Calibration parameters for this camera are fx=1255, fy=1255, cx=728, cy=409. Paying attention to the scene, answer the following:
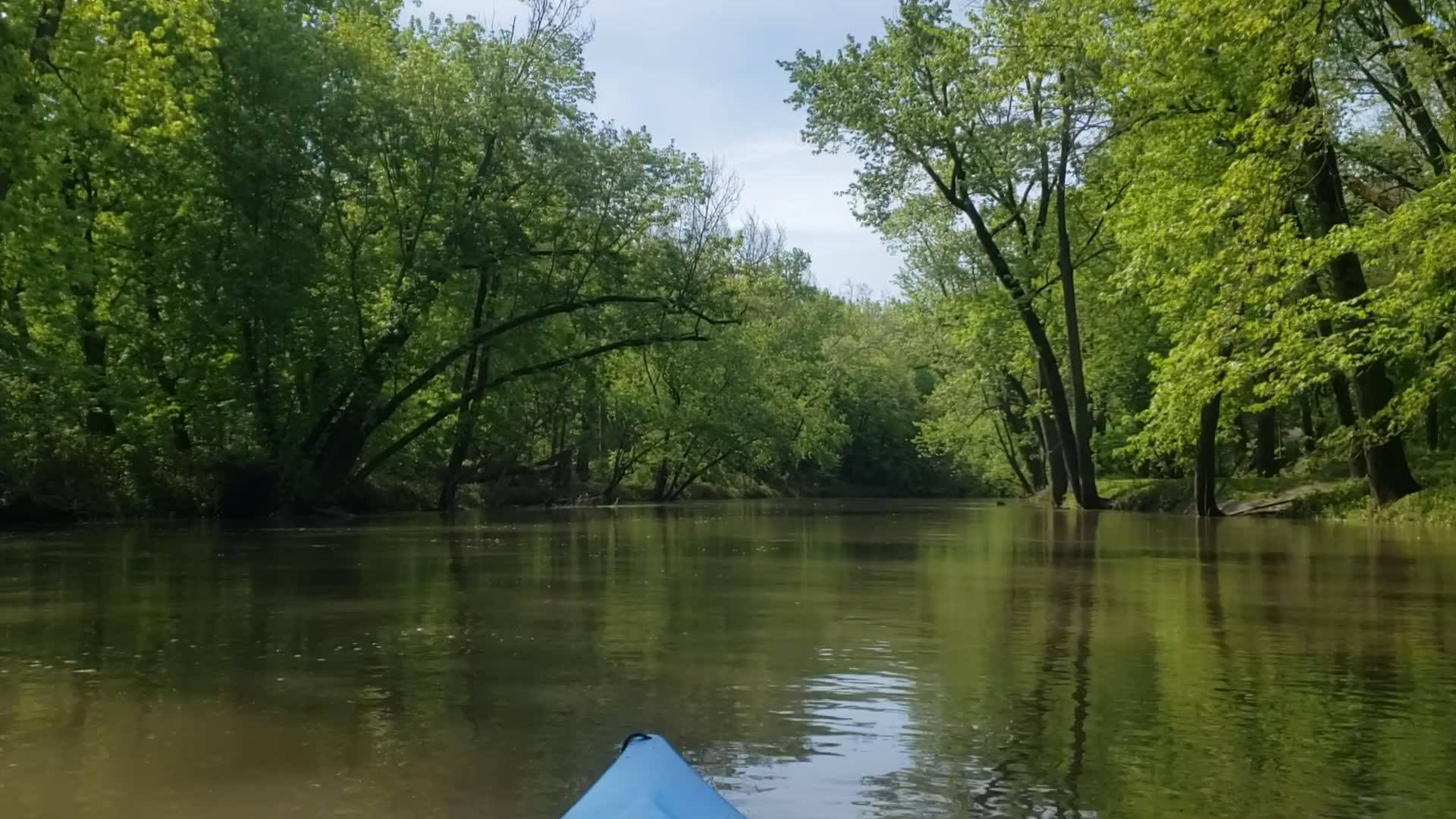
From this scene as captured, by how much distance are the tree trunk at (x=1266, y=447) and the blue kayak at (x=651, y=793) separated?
122ft

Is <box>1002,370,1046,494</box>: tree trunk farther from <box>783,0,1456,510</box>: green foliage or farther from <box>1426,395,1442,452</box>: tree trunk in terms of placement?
<box>1426,395,1442,452</box>: tree trunk

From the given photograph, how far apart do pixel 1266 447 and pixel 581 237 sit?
21.7m

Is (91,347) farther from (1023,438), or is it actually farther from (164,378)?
(1023,438)

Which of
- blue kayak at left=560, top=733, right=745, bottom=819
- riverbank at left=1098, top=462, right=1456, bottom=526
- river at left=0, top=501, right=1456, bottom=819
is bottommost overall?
river at left=0, top=501, right=1456, bottom=819

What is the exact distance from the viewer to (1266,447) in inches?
1500

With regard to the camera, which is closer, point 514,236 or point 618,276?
point 514,236

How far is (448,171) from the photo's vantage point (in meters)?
34.6

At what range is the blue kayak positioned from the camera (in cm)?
326

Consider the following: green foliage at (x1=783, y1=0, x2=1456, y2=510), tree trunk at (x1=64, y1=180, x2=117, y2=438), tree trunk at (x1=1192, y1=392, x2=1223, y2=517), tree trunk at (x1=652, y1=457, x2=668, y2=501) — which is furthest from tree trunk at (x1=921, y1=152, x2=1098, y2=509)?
tree trunk at (x1=652, y1=457, x2=668, y2=501)

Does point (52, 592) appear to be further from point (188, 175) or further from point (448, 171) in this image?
point (448, 171)

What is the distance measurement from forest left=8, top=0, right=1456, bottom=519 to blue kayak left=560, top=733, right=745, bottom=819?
15.7 metres

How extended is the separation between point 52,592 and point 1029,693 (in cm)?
1024

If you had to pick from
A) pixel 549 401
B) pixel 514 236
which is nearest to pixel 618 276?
pixel 514 236

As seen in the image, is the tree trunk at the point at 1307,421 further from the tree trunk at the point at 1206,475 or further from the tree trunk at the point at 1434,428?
the tree trunk at the point at 1206,475
